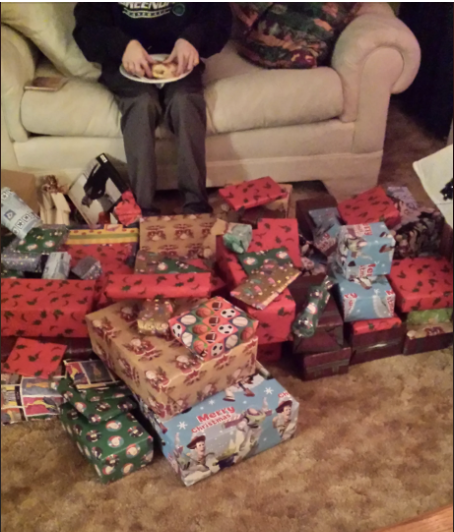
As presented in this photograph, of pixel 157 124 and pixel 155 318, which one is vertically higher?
pixel 157 124

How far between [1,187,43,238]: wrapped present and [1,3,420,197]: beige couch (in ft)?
0.47

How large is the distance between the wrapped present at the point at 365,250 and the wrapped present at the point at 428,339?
0.47ft

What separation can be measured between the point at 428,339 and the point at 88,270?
744 mm

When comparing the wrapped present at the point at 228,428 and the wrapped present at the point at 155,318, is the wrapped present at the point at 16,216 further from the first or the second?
the wrapped present at the point at 228,428

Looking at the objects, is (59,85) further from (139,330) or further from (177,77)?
(139,330)

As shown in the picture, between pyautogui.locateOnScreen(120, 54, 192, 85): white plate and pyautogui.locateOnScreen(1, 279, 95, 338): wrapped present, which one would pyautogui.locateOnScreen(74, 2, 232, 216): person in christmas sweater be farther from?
pyautogui.locateOnScreen(1, 279, 95, 338): wrapped present

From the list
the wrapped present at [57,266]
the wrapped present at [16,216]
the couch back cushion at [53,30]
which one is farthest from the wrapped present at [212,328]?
the couch back cushion at [53,30]

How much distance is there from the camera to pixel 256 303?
103 cm

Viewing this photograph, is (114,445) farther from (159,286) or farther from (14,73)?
(14,73)

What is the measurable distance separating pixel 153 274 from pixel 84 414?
286 millimetres

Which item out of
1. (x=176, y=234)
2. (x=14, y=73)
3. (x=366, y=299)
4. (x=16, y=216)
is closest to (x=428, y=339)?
(x=366, y=299)

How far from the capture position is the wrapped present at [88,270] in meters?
1.20

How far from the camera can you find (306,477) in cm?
93

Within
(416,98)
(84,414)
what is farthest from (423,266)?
(84,414)
